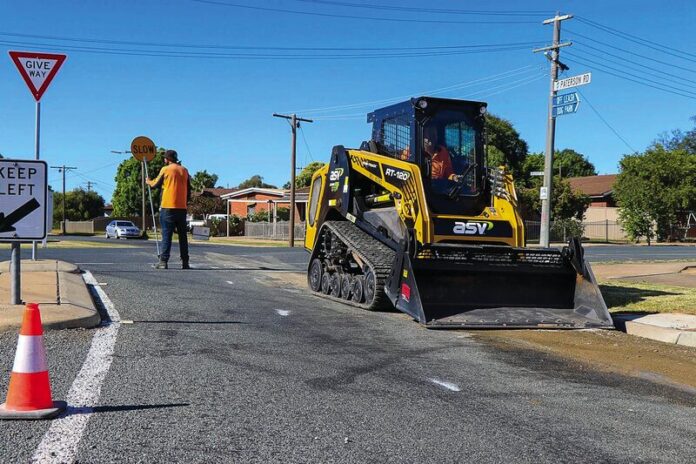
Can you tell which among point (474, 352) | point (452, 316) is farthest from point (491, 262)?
point (474, 352)

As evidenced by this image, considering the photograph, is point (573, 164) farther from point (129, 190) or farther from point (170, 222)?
point (170, 222)

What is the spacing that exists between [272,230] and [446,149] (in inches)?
1659

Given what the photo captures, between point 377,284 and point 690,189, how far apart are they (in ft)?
162

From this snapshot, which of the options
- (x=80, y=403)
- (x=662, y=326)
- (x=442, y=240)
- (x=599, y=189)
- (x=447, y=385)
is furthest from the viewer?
(x=599, y=189)

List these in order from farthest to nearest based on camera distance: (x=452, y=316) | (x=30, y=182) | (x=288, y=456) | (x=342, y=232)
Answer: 1. (x=342, y=232)
2. (x=452, y=316)
3. (x=30, y=182)
4. (x=288, y=456)

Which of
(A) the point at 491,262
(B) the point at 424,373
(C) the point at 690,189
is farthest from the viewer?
(C) the point at 690,189

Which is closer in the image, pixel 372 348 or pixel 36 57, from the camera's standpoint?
pixel 372 348

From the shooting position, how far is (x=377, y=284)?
937cm

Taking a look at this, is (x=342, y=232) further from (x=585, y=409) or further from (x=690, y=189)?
(x=690, y=189)

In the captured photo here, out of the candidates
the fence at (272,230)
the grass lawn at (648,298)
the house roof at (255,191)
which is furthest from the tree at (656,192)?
the grass lawn at (648,298)

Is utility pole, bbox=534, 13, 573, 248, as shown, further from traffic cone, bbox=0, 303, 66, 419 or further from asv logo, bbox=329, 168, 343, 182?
traffic cone, bbox=0, 303, 66, 419

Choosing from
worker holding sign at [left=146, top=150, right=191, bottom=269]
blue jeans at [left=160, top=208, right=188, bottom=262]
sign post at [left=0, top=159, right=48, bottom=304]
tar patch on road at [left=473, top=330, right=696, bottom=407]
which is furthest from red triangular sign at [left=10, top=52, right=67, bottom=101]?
tar patch on road at [left=473, top=330, right=696, bottom=407]

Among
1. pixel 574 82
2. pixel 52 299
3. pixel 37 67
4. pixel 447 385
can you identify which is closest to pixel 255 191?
pixel 574 82

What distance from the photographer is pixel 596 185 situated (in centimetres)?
6569
